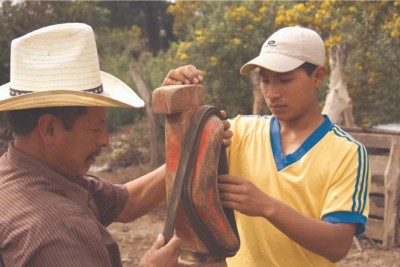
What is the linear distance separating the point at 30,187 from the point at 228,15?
7.79 metres

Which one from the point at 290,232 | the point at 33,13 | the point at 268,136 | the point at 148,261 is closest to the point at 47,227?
the point at 148,261

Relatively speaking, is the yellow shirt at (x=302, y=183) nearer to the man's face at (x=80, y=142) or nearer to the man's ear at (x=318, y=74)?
the man's ear at (x=318, y=74)

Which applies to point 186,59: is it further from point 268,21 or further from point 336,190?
point 336,190

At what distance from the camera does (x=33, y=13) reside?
36.0 ft

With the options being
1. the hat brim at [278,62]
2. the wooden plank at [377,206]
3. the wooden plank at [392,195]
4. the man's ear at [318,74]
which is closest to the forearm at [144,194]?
the hat brim at [278,62]

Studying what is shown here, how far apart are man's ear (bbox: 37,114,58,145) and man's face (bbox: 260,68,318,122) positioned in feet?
2.98

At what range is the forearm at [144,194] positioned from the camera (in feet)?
8.36

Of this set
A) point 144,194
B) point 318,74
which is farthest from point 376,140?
point 144,194

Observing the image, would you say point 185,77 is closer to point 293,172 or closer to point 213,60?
point 293,172

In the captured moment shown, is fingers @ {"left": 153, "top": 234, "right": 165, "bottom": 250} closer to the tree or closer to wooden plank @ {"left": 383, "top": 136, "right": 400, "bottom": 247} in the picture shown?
wooden plank @ {"left": 383, "top": 136, "right": 400, "bottom": 247}

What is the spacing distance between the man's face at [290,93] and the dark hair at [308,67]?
1cm

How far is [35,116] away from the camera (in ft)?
6.26

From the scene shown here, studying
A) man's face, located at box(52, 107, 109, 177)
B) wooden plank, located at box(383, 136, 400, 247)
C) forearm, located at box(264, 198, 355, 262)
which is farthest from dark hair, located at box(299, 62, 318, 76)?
wooden plank, located at box(383, 136, 400, 247)

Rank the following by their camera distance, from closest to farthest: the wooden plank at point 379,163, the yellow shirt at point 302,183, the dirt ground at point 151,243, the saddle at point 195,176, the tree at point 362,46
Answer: the saddle at point 195,176 → the yellow shirt at point 302,183 → the dirt ground at point 151,243 → the wooden plank at point 379,163 → the tree at point 362,46
